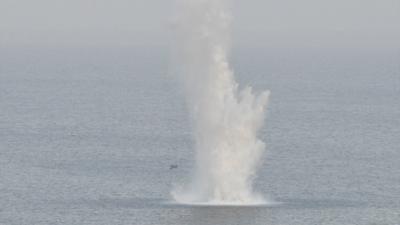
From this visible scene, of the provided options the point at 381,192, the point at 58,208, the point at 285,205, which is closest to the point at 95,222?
the point at 58,208

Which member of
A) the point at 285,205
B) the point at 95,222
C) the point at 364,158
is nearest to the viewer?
the point at 95,222

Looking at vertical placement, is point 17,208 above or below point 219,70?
below

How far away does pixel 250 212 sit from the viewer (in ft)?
380

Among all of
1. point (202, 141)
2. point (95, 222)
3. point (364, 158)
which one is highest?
point (364, 158)

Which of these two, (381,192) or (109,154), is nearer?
(381,192)

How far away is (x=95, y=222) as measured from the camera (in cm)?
11144

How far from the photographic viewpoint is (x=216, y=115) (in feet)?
393

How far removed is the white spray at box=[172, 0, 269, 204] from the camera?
11919 cm

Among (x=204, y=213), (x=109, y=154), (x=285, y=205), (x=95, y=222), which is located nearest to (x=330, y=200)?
(x=285, y=205)

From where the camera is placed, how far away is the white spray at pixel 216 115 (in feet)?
391

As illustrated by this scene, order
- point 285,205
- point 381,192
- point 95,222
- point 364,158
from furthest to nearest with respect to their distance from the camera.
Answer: point 364,158 → point 381,192 → point 285,205 → point 95,222

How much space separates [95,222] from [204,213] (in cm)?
921

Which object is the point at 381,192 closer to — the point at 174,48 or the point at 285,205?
the point at 285,205

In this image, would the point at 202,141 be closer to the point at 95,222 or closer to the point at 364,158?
the point at 95,222
